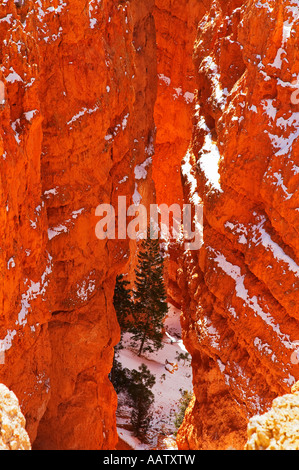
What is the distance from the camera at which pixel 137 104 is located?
26141mm

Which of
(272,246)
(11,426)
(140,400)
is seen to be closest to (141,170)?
(140,400)

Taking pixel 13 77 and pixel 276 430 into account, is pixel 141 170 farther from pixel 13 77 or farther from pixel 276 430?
pixel 276 430

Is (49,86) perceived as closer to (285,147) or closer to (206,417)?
(285,147)

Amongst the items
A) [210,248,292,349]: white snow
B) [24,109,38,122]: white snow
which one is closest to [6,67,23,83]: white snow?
[24,109,38,122]: white snow

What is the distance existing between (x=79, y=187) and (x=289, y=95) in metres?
7.23

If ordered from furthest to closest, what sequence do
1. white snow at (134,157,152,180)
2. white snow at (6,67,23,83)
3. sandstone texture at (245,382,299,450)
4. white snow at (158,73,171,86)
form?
white snow at (158,73,171,86) → white snow at (134,157,152,180) → white snow at (6,67,23,83) → sandstone texture at (245,382,299,450)

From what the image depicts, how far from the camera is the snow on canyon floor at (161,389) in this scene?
71.5 ft

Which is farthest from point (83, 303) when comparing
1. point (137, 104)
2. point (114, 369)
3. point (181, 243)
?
point (137, 104)

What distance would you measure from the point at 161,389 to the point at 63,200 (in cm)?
1277

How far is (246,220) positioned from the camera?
48.8ft

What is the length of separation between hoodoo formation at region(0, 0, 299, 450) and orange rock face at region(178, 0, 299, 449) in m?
0.04

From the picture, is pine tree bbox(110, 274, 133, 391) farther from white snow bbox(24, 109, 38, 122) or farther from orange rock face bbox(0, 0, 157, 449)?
white snow bbox(24, 109, 38, 122)

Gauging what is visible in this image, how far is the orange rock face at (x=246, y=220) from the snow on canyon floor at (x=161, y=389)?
163 inches

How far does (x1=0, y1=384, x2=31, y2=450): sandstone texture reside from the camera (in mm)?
4346
